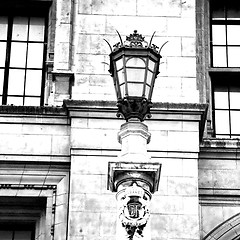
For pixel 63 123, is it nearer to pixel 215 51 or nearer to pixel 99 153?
pixel 99 153

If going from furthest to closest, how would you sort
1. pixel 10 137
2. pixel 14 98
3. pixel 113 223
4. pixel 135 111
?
pixel 14 98 < pixel 10 137 < pixel 113 223 < pixel 135 111

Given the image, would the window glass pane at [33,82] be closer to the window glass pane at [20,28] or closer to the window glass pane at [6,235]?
the window glass pane at [20,28]

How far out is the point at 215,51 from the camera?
64.6 ft

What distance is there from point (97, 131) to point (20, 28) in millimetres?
3658

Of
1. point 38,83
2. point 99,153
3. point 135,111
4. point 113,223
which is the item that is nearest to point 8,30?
point 38,83

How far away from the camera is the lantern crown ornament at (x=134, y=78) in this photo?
1247cm

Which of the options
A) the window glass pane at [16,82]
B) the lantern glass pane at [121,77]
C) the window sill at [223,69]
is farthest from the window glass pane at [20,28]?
the lantern glass pane at [121,77]

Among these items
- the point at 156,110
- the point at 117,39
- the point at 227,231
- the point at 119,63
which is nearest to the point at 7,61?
the point at 117,39

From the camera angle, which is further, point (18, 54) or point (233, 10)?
point (233, 10)

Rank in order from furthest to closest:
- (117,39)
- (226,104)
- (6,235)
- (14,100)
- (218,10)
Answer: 1. (218,10)
2. (226,104)
3. (14,100)
4. (117,39)
5. (6,235)

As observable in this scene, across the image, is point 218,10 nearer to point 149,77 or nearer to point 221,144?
point 221,144

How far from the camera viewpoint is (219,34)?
782 inches

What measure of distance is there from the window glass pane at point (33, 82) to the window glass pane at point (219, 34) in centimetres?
398

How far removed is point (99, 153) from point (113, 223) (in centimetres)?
141
